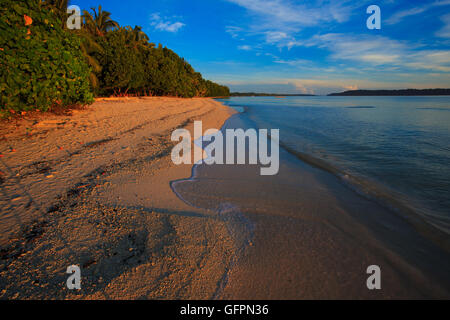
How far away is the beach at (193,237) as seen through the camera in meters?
1.95

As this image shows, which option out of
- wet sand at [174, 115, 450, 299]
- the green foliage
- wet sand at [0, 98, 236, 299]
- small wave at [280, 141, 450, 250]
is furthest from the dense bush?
small wave at [280, 141, 450, 250]

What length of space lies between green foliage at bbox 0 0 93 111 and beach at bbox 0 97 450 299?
328 centimetres

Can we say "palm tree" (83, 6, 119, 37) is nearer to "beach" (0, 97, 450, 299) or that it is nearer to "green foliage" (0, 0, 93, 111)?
"green foliage" (0, 0, 93, 111)

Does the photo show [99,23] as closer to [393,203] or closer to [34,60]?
[34,60]

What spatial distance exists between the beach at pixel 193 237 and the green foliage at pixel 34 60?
3.28m

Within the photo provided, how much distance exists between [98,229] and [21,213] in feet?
3.94

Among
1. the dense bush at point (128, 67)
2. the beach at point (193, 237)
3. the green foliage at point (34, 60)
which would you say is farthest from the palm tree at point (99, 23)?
the beach at point (193, 237)

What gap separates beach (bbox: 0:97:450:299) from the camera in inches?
76.6

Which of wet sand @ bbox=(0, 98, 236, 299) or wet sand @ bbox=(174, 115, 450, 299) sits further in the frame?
wet sand @ bbox=(174, 115, 450, 299)

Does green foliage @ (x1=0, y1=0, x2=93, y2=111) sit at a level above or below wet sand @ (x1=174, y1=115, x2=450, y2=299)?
above

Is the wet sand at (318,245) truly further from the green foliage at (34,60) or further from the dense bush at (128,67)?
the dense bush at (128,67)

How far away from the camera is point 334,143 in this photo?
909cm

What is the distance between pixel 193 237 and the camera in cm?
259
